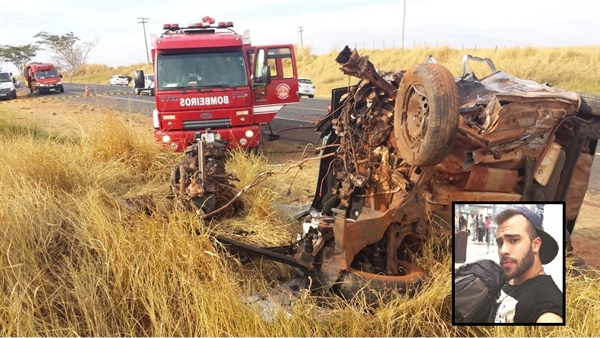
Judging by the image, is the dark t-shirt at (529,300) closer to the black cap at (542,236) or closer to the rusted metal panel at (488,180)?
the black cap at (542,236)

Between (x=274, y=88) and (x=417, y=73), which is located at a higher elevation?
(x=417, y=73)

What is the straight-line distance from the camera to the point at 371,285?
3162mm

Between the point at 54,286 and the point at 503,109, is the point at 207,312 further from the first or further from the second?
the point at 503,109

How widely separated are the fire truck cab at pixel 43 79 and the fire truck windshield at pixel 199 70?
2678 centimetres

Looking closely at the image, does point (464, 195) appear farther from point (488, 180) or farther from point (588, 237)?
point (588, 237)

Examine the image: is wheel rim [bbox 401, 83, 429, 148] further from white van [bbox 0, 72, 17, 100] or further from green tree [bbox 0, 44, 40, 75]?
green tree [bbox 0, 44, 40, 75]

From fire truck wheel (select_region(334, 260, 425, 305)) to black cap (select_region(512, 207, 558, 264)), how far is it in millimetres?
1248

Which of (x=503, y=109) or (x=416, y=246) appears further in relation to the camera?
(x=416, y=246)

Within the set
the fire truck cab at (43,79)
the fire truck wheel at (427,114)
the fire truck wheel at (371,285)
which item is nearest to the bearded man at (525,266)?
the fire truck wheel at (427,114)

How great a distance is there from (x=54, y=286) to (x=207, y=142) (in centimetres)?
178

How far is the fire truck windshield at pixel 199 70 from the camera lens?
845 centimetres

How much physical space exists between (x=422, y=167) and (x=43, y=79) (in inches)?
1332

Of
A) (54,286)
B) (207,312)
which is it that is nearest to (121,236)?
(54,286)

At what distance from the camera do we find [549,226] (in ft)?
6.55
